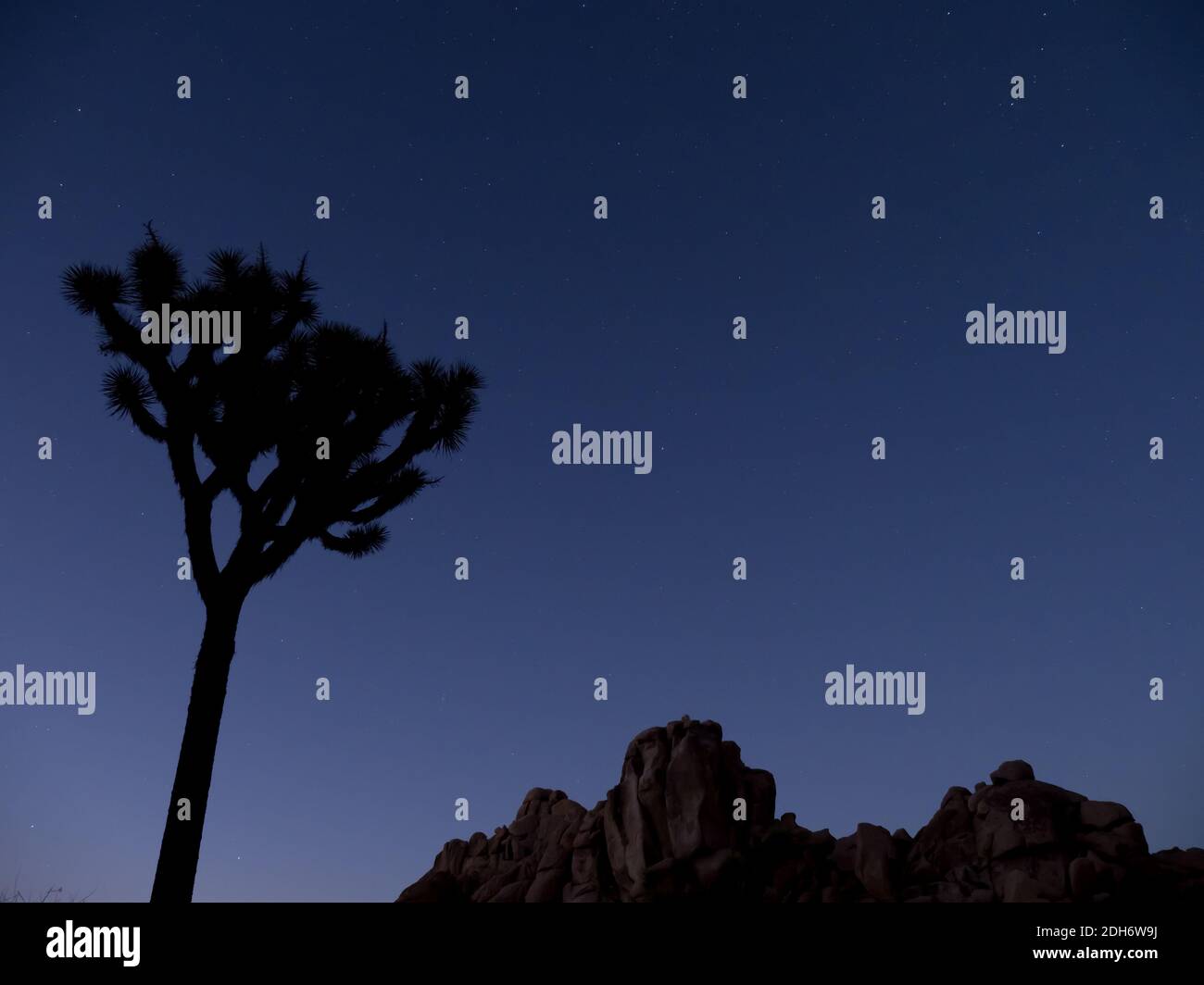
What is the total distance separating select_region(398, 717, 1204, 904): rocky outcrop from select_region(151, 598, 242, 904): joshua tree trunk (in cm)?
840

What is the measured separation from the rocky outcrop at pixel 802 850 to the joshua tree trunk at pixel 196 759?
8.40m

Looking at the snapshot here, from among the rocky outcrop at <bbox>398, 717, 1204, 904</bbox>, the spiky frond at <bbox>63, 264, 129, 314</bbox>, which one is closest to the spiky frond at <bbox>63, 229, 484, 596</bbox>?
the spiky frond at <bbox>63, 264, 129, 314</bbox>

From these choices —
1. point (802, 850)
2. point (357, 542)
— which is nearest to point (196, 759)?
point (357, 542)

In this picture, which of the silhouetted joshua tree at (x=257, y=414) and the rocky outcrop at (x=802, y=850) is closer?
the silhouetted joshua tree at (x=257, y=414)

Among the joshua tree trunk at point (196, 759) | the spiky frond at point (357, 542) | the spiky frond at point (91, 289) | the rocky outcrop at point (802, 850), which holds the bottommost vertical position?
the rocky outcrop at point (802, 850)

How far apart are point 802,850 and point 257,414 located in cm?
1300

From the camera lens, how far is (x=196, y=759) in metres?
11.7

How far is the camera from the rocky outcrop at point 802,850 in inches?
619

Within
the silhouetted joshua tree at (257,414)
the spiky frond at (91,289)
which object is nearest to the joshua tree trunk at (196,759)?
the silhouetted joshua tree at (257,414)

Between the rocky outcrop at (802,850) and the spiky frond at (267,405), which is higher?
the spiky frond at (267,405)

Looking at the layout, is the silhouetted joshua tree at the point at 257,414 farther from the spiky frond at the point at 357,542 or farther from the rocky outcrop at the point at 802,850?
the rocky outcrop at the point at 802,850

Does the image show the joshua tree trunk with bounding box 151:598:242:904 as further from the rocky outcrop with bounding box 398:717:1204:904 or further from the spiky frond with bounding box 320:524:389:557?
the rocky outcrop with bounding box 398:717:1204:904
